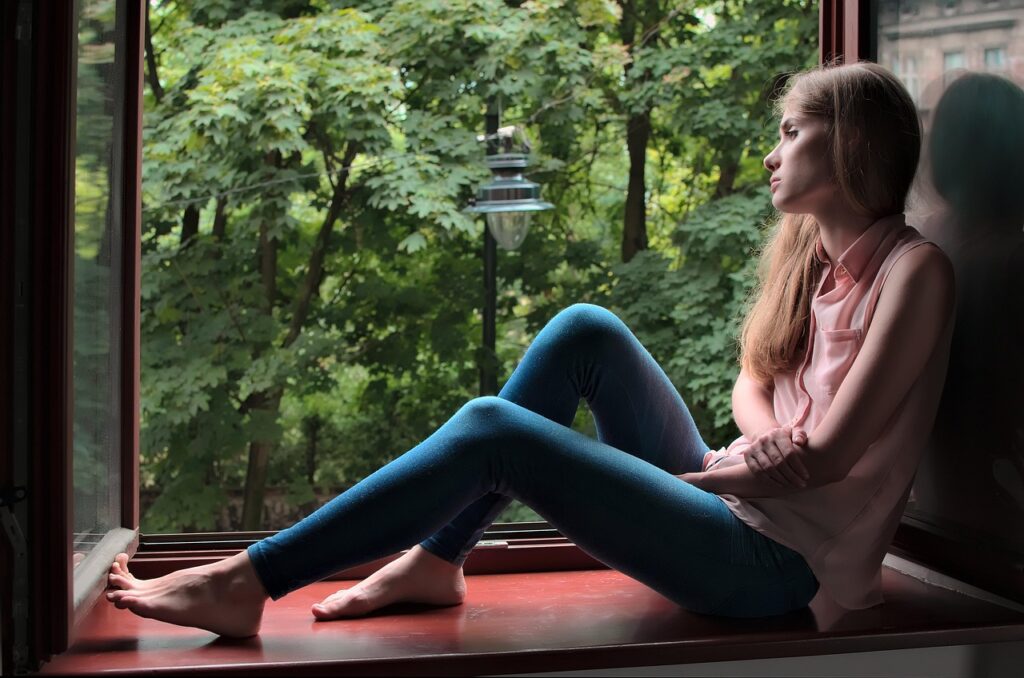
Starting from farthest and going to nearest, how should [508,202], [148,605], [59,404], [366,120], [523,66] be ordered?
[523,66], [366,120], [508,202], [148,605], [59,404]

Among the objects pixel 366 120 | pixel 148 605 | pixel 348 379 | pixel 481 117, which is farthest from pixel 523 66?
pixel 148 605

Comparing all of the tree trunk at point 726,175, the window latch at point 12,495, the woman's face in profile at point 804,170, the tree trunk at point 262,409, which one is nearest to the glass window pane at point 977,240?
the woman's face in profile at point 804,170

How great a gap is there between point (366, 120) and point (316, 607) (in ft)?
11.0

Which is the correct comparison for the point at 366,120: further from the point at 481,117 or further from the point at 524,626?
the point at 524,626

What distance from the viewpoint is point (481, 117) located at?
16.8 feet

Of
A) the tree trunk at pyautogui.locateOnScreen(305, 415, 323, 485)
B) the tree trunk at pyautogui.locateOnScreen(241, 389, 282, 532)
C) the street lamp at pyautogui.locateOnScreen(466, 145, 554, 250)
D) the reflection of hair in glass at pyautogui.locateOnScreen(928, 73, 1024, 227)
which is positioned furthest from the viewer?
the tree trunk at pyautogui.locateOnScreen(305, 415, 323, 485)

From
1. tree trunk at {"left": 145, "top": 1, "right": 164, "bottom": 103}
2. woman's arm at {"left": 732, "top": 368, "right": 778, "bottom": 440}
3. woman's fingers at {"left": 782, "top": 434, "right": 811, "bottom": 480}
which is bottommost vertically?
woman's fingers at {"left": 782, "top": 434, "right": 811, "bottom": 480}

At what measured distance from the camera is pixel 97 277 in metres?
1.67

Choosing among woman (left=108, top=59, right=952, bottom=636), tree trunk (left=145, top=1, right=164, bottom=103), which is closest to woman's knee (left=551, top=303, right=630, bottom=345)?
woman (left=108, top=59, right=952, bottom=636)

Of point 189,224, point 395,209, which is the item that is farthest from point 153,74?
point 395,209

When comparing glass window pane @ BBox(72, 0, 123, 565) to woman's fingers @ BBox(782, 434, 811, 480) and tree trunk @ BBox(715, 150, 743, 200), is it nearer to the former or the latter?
woman's fingers @ BBox(782, 434, 811, 480)

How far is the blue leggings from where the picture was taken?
1461mm

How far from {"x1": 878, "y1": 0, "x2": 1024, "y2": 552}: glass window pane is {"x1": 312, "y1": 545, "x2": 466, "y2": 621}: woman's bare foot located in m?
0.80

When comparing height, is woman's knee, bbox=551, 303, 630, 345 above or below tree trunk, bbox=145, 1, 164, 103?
below
